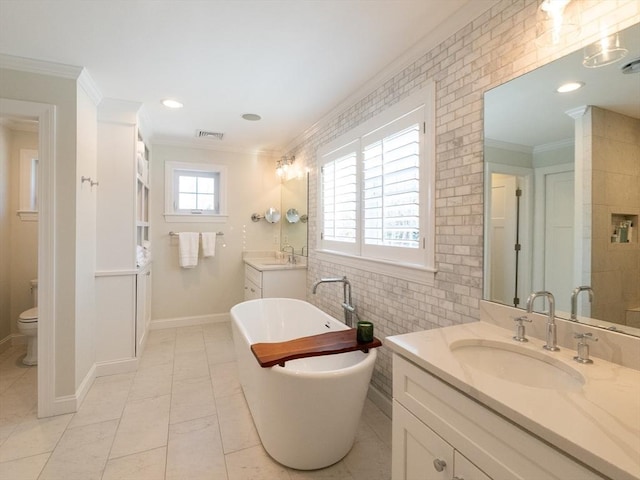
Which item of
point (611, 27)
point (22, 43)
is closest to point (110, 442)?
point (22, 43)

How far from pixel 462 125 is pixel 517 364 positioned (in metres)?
1.20

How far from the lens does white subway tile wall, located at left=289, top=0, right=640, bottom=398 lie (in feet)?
4.47

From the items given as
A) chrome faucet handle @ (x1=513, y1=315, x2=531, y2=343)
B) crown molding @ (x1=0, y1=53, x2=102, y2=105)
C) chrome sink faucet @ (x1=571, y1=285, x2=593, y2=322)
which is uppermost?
crown molding @ (x1=0, y1=53, x2=102, y2=105)

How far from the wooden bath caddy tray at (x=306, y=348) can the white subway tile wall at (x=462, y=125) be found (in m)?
0.43

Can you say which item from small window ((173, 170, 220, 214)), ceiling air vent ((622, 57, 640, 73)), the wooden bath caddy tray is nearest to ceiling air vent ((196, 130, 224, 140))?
small window ((173, 170, 220, 214))

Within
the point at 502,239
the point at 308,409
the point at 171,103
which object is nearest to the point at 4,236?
the point at 171,103

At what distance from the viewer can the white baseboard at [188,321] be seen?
4.11 metres

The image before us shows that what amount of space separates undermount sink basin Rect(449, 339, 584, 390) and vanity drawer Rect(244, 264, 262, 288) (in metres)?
2.59

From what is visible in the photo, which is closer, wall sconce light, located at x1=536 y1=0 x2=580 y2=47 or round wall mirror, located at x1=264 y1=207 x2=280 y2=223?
wall sconce light, located at x1=536 y1=0 x2=580 y2=47

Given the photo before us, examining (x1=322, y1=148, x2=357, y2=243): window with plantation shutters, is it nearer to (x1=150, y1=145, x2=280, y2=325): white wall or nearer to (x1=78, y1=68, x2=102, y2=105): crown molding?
(x1=150, y1=145, x2=280, y2=325): white wall

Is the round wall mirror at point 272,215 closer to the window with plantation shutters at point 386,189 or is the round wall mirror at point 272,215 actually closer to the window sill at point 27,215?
the window with plantation shutters at point 386,189

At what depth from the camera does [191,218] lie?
14.0 ft

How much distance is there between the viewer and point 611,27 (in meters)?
1.12

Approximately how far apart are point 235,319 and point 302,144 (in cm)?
234
